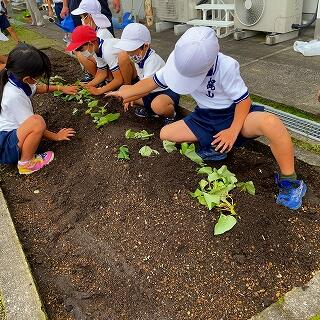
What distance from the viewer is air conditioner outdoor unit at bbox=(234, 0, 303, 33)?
5520 millimetres

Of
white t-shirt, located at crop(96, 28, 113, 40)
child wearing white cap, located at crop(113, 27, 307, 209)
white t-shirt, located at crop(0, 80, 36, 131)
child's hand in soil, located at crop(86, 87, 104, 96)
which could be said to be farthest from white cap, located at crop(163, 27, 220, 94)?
white t-shirt, located at crop(96, 28, 113, 40)

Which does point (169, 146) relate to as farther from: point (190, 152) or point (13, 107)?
point (13, 107)

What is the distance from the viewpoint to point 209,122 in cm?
267

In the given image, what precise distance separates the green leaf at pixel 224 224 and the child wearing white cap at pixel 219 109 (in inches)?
17.4

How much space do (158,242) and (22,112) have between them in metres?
1.69

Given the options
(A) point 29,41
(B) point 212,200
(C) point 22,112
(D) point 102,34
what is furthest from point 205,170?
(A) point 29,41

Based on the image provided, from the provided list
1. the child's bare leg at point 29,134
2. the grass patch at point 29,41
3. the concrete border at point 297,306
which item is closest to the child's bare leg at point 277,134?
the concrete border at point 297,306

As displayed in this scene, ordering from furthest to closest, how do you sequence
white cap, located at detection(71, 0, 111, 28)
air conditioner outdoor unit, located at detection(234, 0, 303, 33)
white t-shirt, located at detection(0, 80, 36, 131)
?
air conditioner outdoor unit, located at detection(234, 0, 303, 33), white cap, located at detection(71, 0, 111, 28), white t-shirt, located at detection(0, 80, 36, 131)

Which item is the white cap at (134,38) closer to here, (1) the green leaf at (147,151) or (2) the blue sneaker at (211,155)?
(1) the green leaf at (147,151)

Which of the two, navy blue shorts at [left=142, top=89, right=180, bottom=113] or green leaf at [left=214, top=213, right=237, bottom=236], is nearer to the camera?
green leaf at [left=214, top=213, right=237, bottom=236]

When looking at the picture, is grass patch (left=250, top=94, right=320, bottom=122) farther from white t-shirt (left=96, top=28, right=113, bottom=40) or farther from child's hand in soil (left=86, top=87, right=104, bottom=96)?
white t-shirt (left=96, top=28, right=113, bottom=40)

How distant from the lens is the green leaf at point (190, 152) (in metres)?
2.68

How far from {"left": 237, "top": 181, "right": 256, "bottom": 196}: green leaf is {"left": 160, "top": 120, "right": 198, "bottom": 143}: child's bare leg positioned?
50cm

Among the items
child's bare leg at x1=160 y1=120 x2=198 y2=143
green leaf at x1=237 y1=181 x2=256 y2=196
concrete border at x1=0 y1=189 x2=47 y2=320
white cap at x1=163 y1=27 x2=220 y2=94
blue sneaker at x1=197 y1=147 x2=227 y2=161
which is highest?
white cap at x1=163 y1=27 x2=220 y2=94
